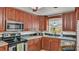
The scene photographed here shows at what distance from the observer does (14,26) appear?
1064 millimetres

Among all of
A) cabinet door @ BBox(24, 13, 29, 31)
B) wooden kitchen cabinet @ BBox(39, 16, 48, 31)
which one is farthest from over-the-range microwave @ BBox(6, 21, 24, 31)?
wooden kitchen cabinet @ BBox(39, 16, 48, 31)

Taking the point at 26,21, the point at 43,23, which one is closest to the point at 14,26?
the point at 26,21

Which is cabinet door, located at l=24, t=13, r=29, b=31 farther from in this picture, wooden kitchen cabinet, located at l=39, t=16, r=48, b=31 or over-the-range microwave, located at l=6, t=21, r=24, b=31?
wooden kitchen cabinet, located at l=39, t=16, r=48, b=31

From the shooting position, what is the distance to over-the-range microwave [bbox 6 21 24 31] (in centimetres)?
100

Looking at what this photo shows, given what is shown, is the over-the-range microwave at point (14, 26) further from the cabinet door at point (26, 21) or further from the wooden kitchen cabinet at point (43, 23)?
the wooden kitchen cabinet at point (43, 23)

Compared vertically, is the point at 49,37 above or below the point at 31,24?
below

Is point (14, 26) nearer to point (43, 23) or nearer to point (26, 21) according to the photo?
point (26, 21)

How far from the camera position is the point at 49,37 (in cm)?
114
